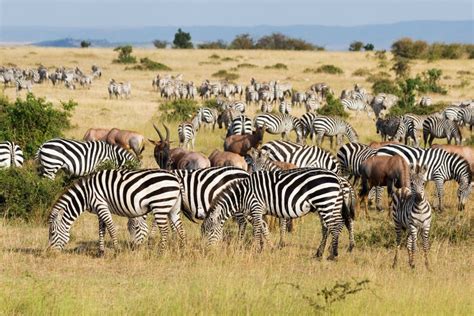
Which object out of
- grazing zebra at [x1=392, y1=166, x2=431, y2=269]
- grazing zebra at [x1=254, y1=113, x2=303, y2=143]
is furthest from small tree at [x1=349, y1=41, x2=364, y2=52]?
grazing zebra at [x1=392, y1=166, x2=431, y2=269]

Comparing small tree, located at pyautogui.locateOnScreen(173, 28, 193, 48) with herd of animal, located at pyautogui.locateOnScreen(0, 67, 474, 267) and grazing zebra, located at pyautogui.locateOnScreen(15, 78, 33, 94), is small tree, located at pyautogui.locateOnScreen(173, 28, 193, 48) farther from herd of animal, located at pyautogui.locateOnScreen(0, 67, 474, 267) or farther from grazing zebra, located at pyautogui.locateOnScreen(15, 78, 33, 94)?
herd of animal, located at pyautogui.locateOnScreen(0, 67, 474, 267)

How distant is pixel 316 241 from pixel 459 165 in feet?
14.6

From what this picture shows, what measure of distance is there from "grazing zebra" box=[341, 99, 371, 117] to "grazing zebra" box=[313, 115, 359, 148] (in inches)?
386

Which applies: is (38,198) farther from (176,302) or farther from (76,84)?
(76,84)

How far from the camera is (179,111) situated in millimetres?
29594

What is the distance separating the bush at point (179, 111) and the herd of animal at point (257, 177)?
1926mm

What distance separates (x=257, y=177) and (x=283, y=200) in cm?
50

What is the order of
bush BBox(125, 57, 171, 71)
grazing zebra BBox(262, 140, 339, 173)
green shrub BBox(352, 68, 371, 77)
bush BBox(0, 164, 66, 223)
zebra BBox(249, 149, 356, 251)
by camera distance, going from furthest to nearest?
bush BBox(125, 57, 171, 71) < green shrub BBox(352, 68, 371, 77) < grazing zebra BBox(262, 140, 339, 173) < bush BBox(0, 164, 66, 223) < zebra BBox(249, 149, 356, 251)

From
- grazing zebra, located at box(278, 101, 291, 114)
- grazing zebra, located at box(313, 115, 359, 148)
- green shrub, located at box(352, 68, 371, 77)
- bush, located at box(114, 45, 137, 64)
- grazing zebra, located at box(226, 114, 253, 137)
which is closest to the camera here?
grazing zebra, located at box(226, 114, 253, 137)

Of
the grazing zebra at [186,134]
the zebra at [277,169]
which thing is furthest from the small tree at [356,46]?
the zebra at [277,169]

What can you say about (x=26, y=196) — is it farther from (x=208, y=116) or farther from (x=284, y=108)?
(x=284, y=108)

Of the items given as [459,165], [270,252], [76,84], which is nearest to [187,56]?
[76,84]

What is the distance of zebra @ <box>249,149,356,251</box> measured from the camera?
38.3 ft

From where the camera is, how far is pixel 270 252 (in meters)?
11.0
